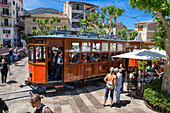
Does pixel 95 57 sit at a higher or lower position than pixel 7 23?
lower

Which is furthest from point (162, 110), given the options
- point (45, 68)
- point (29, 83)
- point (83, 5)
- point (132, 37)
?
point (83, 5)

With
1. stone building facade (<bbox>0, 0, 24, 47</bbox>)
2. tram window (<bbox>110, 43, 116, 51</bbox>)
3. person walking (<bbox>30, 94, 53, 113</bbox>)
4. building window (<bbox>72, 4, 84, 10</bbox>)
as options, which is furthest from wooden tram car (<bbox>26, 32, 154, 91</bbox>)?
building window (<bbox>72, 4, 84, 10</bbox>)

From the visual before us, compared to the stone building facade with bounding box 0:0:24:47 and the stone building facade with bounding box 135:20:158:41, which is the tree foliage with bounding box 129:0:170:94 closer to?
the stone building facade with bounding box 135:20:158:41

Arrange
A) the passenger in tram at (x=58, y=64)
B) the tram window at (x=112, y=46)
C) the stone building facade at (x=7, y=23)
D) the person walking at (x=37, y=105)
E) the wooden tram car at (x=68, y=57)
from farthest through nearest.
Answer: the stone building facade at (x=7, y=23)
the tram window at (x=112, y=46)
the passenger in tram at (x=58, y=64)
the wooden tram car at (x=68, y=57)
the person walking at (x=37, y=105)

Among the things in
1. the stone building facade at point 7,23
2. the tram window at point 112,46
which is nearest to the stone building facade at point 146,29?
the tram window at point 112,46

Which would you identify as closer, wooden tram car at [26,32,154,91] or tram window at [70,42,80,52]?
wooden tram car at [26,32,154,91]

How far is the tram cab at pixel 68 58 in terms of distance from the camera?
23.9ft

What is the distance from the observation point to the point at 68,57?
7.75 metres

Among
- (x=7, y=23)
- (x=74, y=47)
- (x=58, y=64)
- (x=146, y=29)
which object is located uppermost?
(x=7, y=23)

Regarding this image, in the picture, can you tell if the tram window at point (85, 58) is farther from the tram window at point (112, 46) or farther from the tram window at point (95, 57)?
the tram window at point (112, 46)

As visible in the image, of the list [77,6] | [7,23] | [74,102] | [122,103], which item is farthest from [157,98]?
[77,6]

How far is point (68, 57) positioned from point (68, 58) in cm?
6

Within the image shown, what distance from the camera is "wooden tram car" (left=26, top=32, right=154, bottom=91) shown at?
7270 millimetres

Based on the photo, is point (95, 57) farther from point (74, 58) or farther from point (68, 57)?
point (68, 57)
